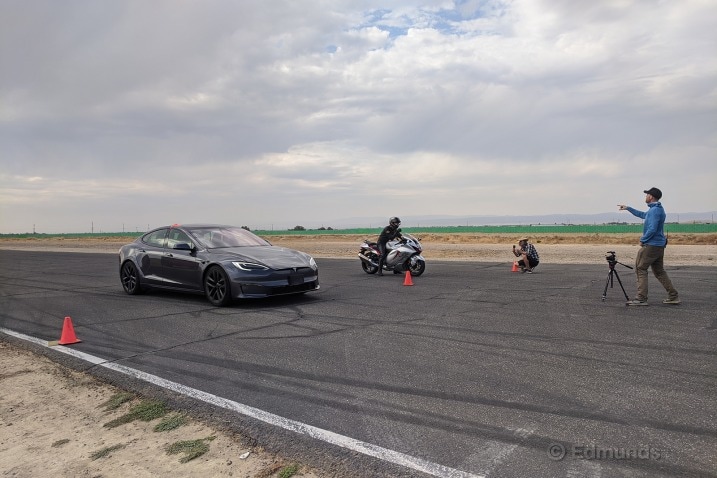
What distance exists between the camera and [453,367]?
221 inches

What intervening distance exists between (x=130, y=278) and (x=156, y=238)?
1142mm

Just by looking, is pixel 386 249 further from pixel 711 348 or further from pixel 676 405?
pixel 676 405

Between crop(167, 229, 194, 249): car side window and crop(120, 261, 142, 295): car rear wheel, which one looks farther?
crop(120, 261, 142, 295): car rear wheel

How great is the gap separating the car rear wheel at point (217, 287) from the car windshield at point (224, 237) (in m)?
0.72

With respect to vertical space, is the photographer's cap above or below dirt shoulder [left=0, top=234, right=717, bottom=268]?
above

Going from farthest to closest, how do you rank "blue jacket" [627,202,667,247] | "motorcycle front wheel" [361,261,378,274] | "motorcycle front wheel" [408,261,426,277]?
"motorcycle front wheel" [361,261,378,274] → "motorcycle front wheel" [408,261,426,277] → "blue jacket" [627,202,667,247]

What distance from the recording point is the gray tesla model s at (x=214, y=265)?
31.8ft

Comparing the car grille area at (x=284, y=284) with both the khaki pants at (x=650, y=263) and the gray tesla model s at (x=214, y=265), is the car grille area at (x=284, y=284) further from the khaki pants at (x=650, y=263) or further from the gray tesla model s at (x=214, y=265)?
the khaki pants at (x=650, y=263)

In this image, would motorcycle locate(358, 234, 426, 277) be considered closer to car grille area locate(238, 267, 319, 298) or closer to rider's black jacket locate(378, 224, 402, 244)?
rider's black jacket locate(378, 224, 402, 244)

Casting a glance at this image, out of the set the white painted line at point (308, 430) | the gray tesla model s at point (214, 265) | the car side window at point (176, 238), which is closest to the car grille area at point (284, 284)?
the gray tesla model s at point (214, 265)

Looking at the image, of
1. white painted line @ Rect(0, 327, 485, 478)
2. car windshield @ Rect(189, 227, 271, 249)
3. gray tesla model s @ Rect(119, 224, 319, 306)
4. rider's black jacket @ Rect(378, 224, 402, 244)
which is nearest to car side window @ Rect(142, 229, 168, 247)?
gray tesla model s @ Rect(119, 224, 319, 306)

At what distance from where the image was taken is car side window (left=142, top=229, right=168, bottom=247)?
11.5 metres

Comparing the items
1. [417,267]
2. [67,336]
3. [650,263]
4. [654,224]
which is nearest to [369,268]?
[417,267]

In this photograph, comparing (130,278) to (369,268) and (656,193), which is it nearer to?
(369,268)
